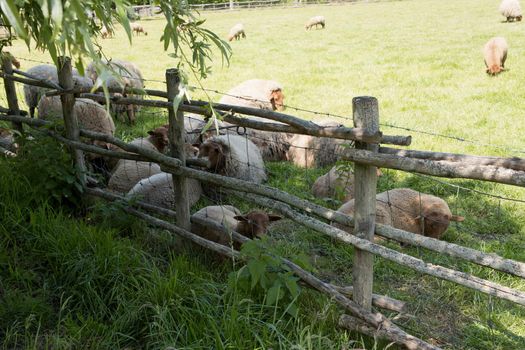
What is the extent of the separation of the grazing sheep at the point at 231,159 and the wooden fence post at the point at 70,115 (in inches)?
63.8

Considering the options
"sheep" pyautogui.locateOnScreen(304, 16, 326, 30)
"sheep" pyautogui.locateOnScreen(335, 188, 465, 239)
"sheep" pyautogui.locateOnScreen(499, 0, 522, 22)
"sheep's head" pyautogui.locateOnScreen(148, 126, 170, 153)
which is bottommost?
"sheep" pyautogui.locateOnScreen(335, 188, 465, 239)

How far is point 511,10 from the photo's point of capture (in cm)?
2431

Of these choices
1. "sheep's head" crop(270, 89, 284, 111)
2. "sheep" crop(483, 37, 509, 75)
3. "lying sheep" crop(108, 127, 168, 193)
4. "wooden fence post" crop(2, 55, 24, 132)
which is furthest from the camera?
"sheep" crop(483, 37, 509, 75)

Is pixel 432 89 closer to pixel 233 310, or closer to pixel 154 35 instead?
pixel 233 310

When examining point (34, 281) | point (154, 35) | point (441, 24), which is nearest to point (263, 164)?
point (34, 281)

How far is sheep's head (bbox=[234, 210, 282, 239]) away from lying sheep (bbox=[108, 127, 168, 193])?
2.01 meters

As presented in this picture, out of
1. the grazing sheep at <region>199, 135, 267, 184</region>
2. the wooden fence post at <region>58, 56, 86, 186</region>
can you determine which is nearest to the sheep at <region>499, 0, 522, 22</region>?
the grazing sheep at <region>199, 135, 267, 184</region>

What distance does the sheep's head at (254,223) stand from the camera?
4.78 meters

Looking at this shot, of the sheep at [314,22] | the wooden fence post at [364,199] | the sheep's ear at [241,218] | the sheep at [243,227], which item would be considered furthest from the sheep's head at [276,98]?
the sheep at [314,22]

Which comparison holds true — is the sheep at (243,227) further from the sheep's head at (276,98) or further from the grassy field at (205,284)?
the sheep's head at (276,98)

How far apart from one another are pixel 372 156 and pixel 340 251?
2.05 m

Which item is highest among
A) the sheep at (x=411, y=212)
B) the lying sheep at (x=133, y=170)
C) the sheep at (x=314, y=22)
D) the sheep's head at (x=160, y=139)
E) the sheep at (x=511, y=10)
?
the sheep at (x=511, y=10)

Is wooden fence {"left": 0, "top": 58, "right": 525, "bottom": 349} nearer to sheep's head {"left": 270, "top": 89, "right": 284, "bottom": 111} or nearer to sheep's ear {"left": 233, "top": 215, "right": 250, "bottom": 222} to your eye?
sheep's ear {"left": 233, "top": 215, "right": 250, "bottom": 222}

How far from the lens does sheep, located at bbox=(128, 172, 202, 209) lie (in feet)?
19.9
